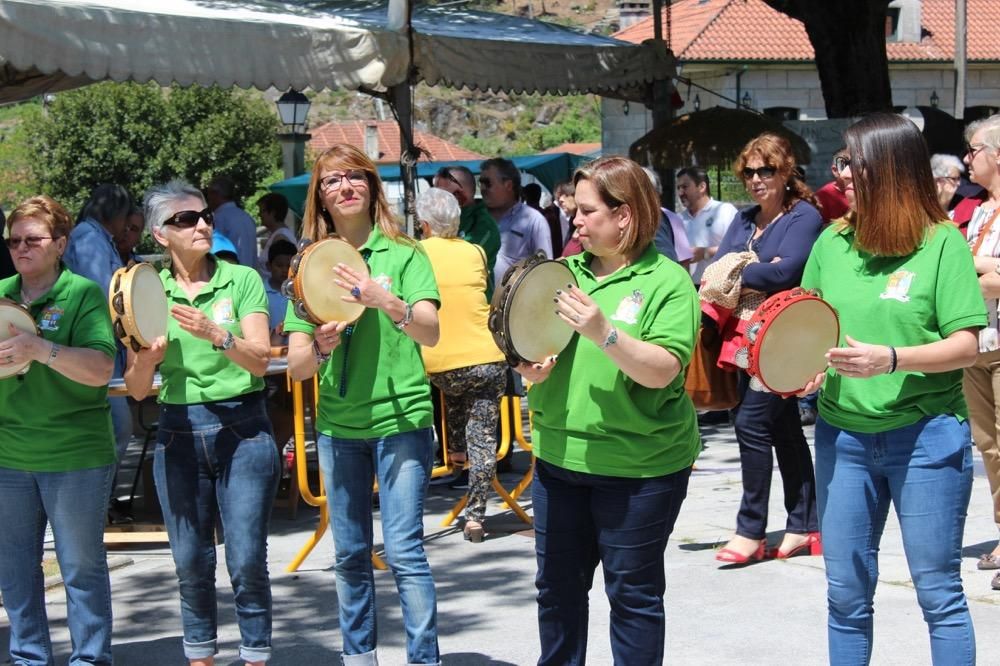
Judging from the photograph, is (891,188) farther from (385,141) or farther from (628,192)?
(385,141)

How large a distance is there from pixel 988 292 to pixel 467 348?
268 cm

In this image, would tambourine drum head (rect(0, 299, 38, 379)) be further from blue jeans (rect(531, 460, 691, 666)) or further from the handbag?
the handbag

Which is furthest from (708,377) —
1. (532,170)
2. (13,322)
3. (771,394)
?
(532,170)

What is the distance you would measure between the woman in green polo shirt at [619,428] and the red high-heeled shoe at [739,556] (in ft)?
7.83

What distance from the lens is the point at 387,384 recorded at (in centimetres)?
429

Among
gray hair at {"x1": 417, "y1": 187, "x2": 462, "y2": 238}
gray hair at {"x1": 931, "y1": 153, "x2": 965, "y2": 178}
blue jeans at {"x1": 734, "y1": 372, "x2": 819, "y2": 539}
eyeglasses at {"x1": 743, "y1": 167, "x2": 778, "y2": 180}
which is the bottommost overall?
blue jeans at {"x1": 734, "y1": 372, "x2": 819, "y2": 539}

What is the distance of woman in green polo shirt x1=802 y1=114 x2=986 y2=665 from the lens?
366 centimetres

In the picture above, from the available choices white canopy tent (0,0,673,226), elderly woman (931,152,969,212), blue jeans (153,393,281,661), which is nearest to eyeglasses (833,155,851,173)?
blue jeans (153,393,281,661)

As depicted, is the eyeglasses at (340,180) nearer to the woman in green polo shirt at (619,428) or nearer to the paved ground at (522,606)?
the woman in green polo shirt at (619,428)

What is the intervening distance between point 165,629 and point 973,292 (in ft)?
11.5

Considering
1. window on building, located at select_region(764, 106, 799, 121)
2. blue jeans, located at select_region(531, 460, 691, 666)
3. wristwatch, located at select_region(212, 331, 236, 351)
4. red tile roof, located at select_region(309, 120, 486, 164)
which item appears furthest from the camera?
red tile roof, located at select_region(309, 120, 486, 164)

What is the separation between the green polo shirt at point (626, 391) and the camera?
3660 mm

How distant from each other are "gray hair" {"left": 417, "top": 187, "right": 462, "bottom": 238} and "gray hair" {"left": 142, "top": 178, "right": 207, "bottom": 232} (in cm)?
226

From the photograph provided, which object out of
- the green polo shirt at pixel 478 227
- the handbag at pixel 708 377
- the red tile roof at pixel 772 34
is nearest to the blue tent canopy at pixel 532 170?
→ the green polo shirt at pixel 478 227
